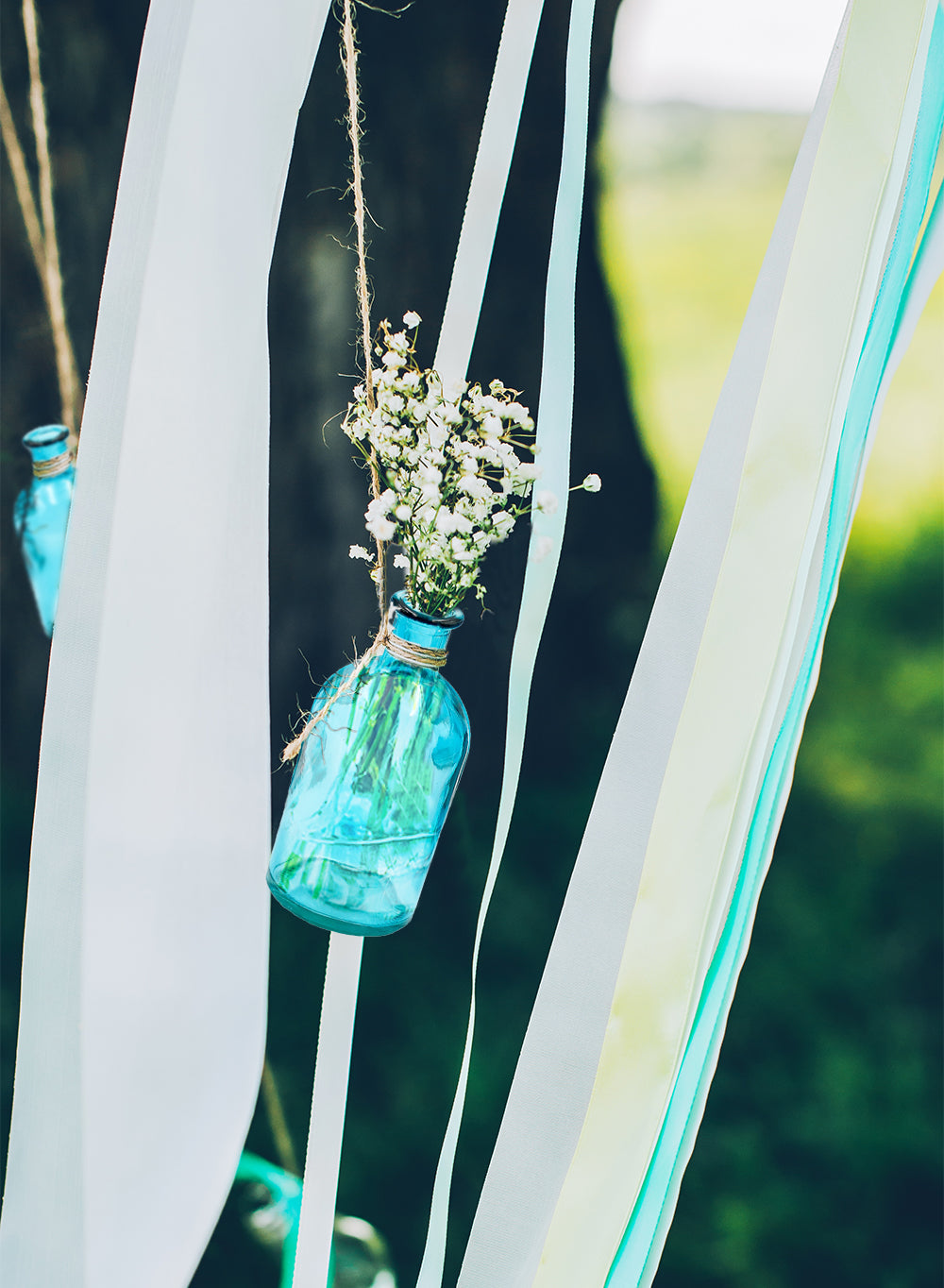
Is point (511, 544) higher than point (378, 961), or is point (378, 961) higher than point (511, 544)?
point (511, 544)

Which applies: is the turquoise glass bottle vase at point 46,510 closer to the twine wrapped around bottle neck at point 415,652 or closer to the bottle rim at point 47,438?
the bottle rim at point 47,438

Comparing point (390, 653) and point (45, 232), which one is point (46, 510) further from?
point (390, 653)

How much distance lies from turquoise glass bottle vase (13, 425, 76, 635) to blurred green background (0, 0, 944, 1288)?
0.88 feet

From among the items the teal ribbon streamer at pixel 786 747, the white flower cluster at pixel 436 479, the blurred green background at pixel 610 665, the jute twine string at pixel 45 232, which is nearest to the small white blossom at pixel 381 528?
the white flower cluster at pixel 436 479

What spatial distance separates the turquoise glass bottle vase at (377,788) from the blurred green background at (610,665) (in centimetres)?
16

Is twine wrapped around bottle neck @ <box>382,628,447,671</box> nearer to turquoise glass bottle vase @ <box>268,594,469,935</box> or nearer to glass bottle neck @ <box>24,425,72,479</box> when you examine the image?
turquoise glass bottle vase @ <box>268,594,469,935</box>

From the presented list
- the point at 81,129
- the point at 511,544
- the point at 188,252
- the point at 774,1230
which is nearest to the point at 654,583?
the point at 511,544

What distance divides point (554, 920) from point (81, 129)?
49.0 inches

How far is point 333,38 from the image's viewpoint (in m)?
1.12

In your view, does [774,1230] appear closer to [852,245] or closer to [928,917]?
[928,917]

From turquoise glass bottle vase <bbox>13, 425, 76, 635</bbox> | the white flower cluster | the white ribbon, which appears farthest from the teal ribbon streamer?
turquoise glass bottle vase <bbox>13, 425, 76, 635</bbox>

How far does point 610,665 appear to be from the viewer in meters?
1.05

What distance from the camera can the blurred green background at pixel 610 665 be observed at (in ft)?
2.95

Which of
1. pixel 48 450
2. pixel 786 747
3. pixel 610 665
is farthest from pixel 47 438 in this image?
pixel 786 747
